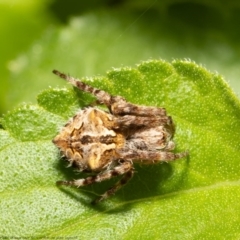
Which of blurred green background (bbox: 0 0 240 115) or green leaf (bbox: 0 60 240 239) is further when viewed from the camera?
blurred green background (bbox: 0 0 240 115)

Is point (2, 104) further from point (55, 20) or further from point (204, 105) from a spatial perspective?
point (204, 105)

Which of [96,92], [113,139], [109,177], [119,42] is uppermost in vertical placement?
[119,42]

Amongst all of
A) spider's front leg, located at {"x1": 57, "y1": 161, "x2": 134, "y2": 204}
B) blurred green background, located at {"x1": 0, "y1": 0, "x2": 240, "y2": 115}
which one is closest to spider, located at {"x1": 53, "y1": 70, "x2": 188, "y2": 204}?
spider's front leg, located at {"x1": 57, "y1": 161, "x2": 134, "y2": 204}

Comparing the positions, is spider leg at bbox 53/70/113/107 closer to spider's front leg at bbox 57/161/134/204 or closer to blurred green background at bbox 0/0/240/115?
spider's front leg at bbox 57/161/134/204

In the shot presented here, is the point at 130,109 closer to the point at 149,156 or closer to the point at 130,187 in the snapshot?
the point at 149,156

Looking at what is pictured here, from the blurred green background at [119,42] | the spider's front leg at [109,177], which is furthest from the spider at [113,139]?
the blurred green background at [119,42]

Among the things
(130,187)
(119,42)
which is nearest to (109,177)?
(130,187)
